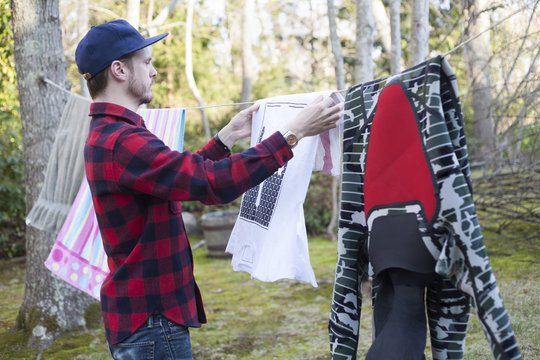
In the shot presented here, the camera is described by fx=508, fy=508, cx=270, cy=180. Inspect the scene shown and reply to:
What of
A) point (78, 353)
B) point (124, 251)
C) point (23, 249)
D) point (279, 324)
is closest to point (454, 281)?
point (124, 251)

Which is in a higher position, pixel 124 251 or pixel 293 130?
pixel 293 130

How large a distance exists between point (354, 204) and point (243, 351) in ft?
6.36

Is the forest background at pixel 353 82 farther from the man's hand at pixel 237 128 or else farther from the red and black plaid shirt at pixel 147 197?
the red and black plaid shirt at pixel 147 197

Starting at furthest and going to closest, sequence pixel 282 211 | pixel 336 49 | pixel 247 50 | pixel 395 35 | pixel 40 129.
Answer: pixel 247 50 → pixel 336 49 → pixel 395 35 → pixel 40 129 → pixel 282 211

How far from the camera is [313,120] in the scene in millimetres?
1535

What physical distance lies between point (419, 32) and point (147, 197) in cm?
314

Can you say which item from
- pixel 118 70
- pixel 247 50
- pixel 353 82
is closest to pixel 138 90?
pixel 118 70

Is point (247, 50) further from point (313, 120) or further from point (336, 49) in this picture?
point (313, 120)

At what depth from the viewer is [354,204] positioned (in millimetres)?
1560

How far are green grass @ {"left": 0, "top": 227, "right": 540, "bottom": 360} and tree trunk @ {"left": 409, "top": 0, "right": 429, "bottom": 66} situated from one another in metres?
1.84

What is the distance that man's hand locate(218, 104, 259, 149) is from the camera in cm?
195

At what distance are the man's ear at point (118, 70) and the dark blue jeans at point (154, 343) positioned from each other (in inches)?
28.1

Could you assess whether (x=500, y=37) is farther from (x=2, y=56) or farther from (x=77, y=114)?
(x=2, y=56)

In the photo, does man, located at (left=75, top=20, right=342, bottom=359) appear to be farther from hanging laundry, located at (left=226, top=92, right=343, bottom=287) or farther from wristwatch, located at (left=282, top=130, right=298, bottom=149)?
hanging laundry, located at (left=226, top=92, right=343, bottom=287)
